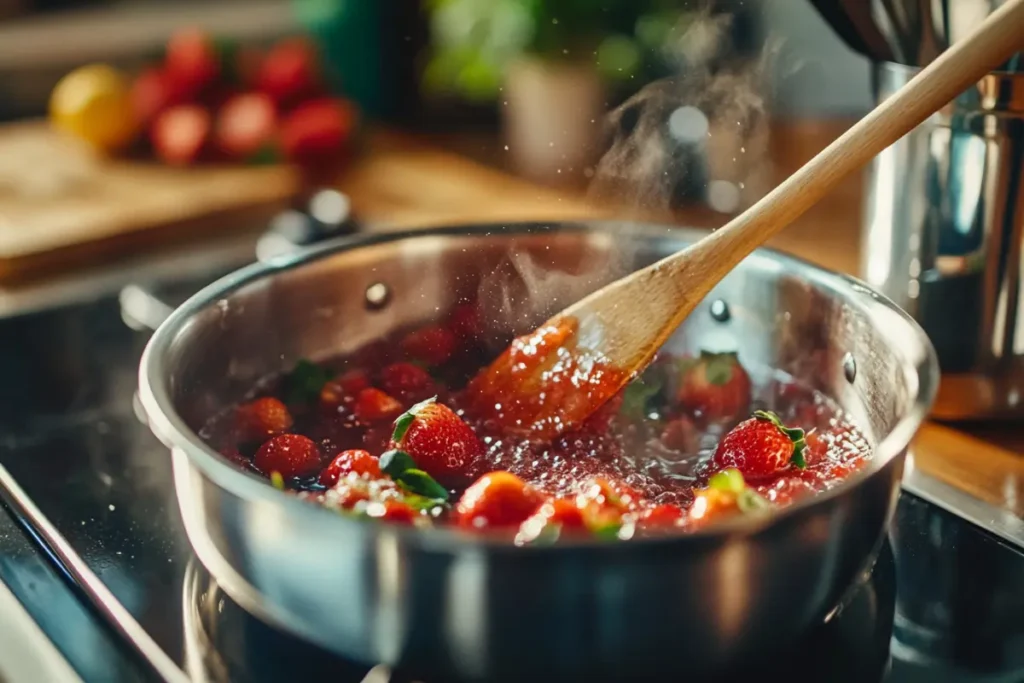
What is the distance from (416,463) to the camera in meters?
0.68

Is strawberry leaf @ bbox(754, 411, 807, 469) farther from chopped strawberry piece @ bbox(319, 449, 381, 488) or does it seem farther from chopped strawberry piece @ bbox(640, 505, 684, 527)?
chopped strawberry piece @ bbox(319, 449, 381, 488)

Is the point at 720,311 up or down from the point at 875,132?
down

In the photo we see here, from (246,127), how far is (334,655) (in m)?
0.95

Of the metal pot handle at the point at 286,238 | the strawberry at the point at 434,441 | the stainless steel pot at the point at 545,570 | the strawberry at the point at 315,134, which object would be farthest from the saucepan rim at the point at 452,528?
the strawberry at the point at 315,134

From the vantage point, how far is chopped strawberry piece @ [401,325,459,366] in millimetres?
838

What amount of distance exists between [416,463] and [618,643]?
0.21m

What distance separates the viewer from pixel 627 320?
29.7 inches

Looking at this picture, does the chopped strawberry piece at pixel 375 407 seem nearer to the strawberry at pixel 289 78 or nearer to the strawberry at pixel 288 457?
the strawberry at pixel 288 457

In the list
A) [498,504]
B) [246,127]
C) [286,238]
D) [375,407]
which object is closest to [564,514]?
[498,504]

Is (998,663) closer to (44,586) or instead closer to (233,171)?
(44,586)

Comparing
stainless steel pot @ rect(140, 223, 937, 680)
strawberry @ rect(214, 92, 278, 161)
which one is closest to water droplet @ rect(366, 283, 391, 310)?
stainless steel pot @ rect(140, 223, 937, 680)

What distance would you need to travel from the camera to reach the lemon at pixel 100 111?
143cm

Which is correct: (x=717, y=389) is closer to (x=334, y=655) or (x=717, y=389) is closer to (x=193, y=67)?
(x=334, y=655)

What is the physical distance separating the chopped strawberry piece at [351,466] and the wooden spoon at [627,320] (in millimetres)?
126
